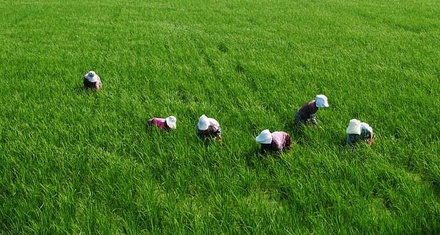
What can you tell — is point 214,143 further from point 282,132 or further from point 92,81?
point 92,81

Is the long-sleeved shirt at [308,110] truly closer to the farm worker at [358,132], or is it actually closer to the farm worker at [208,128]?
the farm worker at [358,132]

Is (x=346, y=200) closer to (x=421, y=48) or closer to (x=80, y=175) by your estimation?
(x=80, y=175)

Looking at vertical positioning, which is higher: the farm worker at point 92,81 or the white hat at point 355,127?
the white hat at point 355,127

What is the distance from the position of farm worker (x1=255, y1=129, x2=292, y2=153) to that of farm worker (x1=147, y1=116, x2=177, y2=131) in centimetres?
71

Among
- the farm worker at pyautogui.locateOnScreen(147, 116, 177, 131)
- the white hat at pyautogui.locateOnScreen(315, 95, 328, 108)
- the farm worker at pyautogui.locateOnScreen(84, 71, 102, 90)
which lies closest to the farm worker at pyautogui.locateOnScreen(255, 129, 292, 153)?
the white hat at pyautogui.locateOnScreen(315, 95, 328, 108)

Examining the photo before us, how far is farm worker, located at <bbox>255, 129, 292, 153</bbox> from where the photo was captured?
8.51 feet

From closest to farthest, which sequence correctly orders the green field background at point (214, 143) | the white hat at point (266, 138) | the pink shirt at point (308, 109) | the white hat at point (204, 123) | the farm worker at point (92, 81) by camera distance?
1. the green field background at point (214, 143)
2. the white hat at point (266, 138)
3. the white hat at point (204, 123)
4. the pink shirt at point (308, 109)
5. the farm worker at point (92, 81)

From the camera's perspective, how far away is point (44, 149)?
2.83 metres

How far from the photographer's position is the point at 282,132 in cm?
278

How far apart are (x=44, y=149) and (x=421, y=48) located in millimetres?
5463

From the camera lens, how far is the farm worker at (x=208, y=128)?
282 centimetres

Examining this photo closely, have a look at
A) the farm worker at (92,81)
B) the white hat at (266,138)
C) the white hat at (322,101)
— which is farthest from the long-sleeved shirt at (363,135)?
the farm worker at (92,81)

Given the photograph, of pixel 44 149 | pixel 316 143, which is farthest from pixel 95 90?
pixel 316 143

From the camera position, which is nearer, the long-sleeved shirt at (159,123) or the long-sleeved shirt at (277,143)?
the long-sleeved shirt at (277,143)
